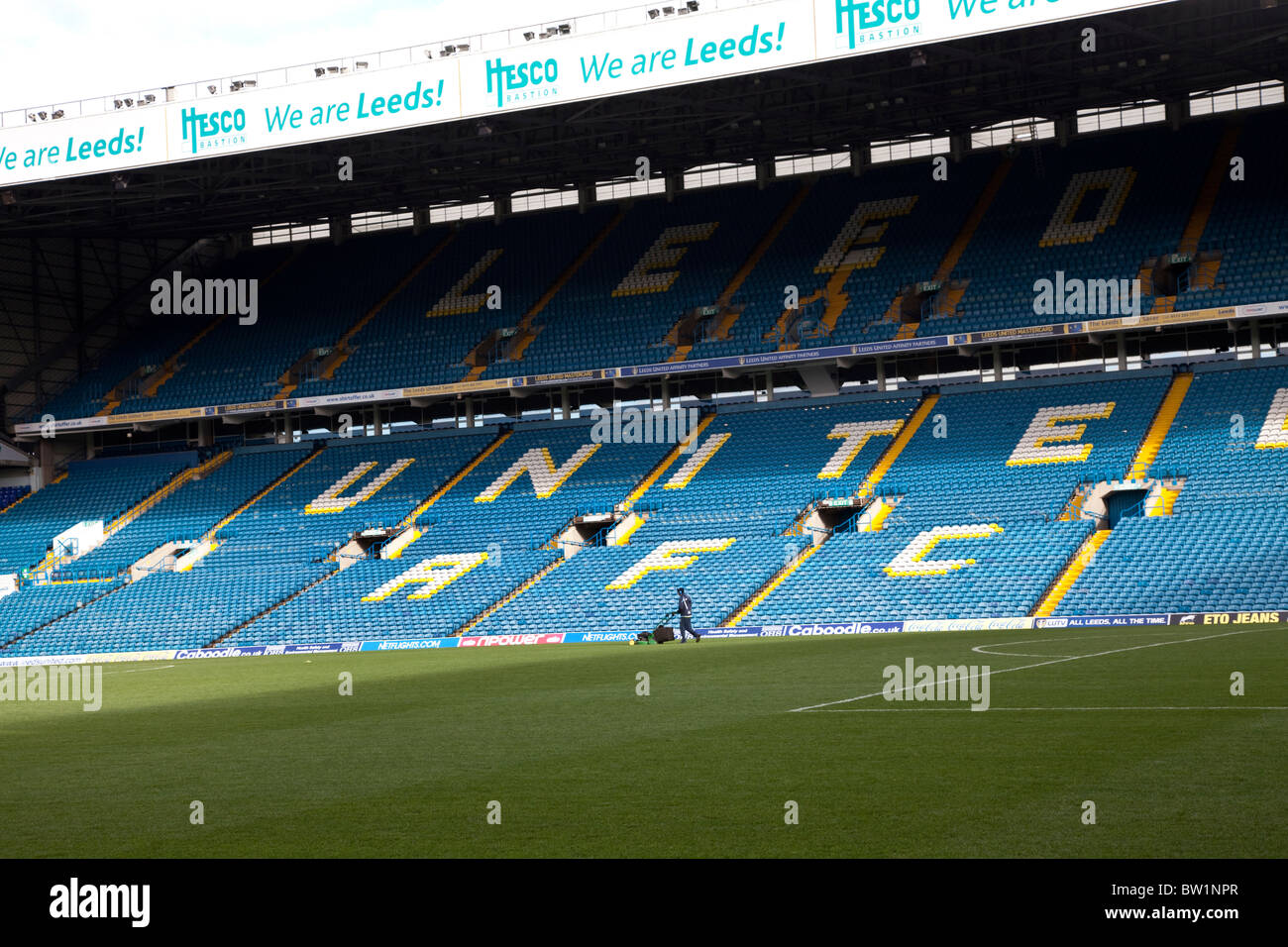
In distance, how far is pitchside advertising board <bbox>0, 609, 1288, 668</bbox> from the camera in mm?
A: 31844

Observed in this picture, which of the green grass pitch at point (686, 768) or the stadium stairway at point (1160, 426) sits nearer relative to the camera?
the green grass pitch at point (686, 768)

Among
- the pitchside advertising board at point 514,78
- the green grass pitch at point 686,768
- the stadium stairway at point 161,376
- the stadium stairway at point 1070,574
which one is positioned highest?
the pitchside advertising board at point 514,78

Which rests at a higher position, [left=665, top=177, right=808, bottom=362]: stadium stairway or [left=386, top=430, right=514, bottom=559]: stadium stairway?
[left=665, top=177, right=808, bottom=362]: stadium stairway

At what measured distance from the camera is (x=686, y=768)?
11.8m

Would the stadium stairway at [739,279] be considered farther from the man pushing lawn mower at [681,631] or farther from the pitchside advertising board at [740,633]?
the man pushing lawn mower at [681,631]

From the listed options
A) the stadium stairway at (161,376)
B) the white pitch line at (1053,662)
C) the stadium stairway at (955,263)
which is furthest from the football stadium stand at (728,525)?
the white pitch line at (1053,662)

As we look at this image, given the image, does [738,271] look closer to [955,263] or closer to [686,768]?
[955,263]

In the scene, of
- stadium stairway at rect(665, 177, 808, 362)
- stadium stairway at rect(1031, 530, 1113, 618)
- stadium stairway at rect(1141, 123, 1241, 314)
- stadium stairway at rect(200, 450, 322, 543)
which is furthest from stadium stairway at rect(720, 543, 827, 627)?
stadium stairway at rect(200, 450, 322, 543)

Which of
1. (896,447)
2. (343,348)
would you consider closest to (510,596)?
(896,447)

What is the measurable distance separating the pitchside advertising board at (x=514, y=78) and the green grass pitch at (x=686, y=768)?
65.4ft

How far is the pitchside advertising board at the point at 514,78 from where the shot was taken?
3581 centimetres

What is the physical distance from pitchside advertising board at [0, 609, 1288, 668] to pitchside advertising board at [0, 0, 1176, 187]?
15.1 metres

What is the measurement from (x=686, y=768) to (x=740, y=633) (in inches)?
955

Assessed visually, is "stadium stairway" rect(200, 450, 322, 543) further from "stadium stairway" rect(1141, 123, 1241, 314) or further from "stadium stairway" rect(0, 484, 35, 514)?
"stadium stairway" rect(1141, 123, 1241, 314)
